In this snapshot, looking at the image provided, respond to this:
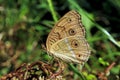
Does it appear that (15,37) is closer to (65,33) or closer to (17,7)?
(17,7)

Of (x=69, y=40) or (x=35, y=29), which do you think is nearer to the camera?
(x=69, y=40)

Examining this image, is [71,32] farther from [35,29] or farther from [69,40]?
[35,29]

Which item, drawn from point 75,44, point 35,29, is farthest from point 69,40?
point 35,29

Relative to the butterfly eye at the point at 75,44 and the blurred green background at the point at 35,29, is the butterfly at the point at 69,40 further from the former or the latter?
the blurred green background at the point at 35,29

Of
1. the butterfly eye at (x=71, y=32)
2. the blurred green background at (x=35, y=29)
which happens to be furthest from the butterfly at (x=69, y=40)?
the blurred green background at (x=35, y=29)

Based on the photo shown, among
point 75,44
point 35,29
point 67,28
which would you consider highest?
point 35,29

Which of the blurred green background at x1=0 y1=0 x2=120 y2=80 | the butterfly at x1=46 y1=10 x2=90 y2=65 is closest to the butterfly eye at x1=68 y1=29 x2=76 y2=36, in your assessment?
the butterfly at x1=46 y1=10 x2=90 y2=65

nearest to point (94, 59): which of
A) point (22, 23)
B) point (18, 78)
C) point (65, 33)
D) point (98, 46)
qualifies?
point (98, 46)
